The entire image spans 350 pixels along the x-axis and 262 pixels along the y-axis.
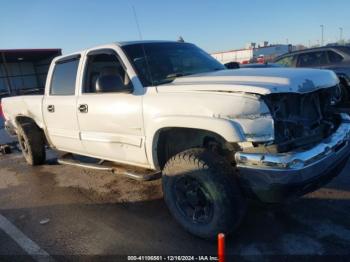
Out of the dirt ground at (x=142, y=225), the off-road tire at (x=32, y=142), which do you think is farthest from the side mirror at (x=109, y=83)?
the off-road tire at (x=32, y=142)

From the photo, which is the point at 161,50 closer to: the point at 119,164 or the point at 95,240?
the point at 119,164

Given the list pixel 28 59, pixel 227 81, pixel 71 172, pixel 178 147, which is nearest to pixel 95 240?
pixel 178 147

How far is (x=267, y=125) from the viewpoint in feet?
9.70

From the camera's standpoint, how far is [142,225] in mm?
4016

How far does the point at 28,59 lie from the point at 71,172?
1277 cm

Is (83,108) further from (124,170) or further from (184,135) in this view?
(184,135)

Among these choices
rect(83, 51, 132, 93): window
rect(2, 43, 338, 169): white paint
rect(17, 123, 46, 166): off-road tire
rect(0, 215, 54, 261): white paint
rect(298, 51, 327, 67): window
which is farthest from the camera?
rect(298, 51, 327, 67): window

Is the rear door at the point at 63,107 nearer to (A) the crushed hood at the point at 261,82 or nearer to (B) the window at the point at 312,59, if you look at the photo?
(A) the crushed hood at the point at 261,82

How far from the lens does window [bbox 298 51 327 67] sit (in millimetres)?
8945

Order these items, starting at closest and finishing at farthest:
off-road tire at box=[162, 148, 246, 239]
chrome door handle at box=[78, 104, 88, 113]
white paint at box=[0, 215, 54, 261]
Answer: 1. off-road tire at box=[162, 148, 246, 239]
2. white paint at box=[0, 215, 54, 261]
3. chrome door handle at box=[78, 104, 88, 113]

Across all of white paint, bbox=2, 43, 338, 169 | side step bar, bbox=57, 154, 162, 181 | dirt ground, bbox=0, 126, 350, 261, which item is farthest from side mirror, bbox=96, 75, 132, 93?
dirt ground, bbox=0, 126, 350, 261

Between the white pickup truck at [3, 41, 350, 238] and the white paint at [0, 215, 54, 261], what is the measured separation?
1.27 metres

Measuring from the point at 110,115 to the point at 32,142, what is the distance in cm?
273

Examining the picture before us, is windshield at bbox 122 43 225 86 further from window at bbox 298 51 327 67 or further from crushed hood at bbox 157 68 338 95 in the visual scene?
window at bbox 298 51 327 67
